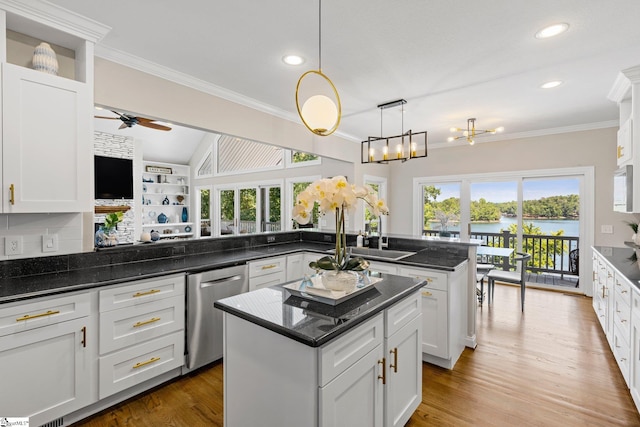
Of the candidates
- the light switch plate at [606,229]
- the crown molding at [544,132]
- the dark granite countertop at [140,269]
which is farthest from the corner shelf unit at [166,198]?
the light switch plate at [606,229]

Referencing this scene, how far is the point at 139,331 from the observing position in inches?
89.3

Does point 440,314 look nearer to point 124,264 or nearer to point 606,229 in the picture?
point 124,264

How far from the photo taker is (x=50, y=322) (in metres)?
1.86

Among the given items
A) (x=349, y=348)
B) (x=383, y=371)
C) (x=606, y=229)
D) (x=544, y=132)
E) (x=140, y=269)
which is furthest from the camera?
(x=544, y=132)

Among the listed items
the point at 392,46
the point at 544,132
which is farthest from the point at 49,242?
the point at 544,132

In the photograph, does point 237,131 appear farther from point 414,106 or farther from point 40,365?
point 40,365

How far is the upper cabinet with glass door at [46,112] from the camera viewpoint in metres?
1.90

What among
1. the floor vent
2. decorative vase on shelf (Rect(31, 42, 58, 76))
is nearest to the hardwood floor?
the floor vent

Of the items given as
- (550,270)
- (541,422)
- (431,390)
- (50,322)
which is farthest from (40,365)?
(550,270)

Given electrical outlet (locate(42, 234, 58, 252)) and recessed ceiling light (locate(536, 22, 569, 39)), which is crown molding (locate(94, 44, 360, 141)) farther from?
recessed ceiling light (locate(536, 22, 569, 39))

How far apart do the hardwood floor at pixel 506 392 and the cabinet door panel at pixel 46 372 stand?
10.3 inches

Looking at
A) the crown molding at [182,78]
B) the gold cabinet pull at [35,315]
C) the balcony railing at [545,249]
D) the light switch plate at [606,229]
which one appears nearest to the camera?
the gold cabinet pull at [35,315]

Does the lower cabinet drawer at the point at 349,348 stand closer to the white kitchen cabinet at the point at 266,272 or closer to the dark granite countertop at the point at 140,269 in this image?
the dark granite countertop at the point at 140,269

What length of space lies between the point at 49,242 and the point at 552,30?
407 centimetres
